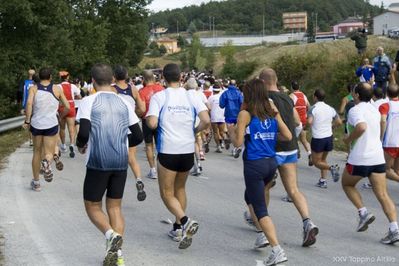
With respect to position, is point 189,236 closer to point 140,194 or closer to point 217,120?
point 140,194

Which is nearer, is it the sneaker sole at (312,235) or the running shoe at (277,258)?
the running shoe at (277,258)

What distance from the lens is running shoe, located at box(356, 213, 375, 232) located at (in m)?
7.48

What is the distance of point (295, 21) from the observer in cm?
18538

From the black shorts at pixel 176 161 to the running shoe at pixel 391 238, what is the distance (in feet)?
8.01

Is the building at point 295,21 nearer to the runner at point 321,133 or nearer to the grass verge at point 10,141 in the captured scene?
the grass verge at point 10,141

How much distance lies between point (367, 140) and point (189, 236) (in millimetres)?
2462

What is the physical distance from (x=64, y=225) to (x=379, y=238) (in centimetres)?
396

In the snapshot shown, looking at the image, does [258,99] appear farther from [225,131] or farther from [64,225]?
[225,131]

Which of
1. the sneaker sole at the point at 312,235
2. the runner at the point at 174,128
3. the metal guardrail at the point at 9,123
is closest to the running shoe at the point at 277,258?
the sneaker sole at the point at 312,235

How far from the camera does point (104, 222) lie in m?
6.17

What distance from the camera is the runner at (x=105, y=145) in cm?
604

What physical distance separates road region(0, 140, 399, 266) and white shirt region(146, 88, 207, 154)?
1164 millimetres

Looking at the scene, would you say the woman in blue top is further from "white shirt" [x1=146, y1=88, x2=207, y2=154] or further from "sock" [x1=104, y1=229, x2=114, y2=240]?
"sock" [x1=104, y1=229, x2=114, y2=240]

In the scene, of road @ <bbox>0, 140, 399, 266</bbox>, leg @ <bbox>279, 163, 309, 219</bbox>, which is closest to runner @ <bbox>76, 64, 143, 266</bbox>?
road @ <bbox>0, 140, 399, 266</bbox>
